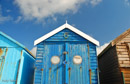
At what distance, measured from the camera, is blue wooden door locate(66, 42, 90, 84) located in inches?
331

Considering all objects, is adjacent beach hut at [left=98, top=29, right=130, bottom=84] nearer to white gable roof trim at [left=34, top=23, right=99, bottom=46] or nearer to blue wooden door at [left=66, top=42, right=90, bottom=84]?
white gable roof trim at [left=34, top=23, right=99, bottom=46]

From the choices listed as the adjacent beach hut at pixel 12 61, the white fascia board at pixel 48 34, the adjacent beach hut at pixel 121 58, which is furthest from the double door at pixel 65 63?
the adjacent beach hut at pixel 121 58

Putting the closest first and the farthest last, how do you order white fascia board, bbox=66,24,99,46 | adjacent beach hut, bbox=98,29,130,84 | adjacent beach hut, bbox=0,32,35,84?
adjacent beach hut, bbox=98,29,130,84, adjacent beach hut, bbox=0,32,35,84, white fascia board, bbox=66,24,99,46

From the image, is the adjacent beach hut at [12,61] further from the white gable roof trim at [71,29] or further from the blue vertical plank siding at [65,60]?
the white gable roof trim at [71,29]

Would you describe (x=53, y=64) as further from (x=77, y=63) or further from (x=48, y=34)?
(x=48, y=34)

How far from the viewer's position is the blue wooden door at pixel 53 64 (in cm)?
845

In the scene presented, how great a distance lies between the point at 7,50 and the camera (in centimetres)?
941

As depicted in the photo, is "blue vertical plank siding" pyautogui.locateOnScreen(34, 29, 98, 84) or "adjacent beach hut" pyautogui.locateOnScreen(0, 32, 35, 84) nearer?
"blue vertical plank siding" pyautogui.locateOnScreen(34, 29, 98, 84)

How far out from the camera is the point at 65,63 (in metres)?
8.70

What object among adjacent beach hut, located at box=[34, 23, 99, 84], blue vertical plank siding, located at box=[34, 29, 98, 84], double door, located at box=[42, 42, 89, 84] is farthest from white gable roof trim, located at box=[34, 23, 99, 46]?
double door, located at box=[42, 42, 89, 84]

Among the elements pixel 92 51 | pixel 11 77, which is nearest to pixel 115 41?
pixel 92 51

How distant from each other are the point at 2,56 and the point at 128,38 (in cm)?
927

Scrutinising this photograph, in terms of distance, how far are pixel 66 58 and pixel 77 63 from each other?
0.83m

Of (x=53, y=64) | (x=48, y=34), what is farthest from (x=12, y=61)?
(x=48, y=34)
